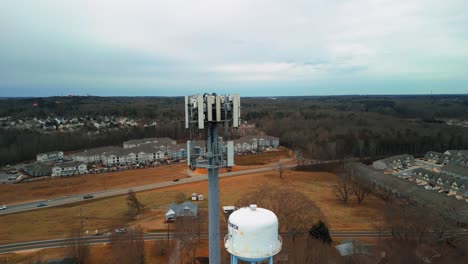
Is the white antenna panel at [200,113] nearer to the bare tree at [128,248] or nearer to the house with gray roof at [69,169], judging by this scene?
the bare tree at [128,248]

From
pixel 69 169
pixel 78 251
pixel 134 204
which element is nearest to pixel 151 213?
pixel 134 204

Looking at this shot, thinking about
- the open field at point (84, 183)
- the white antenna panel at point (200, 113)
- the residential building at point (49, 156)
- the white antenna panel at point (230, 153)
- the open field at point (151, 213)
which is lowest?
the open field at point (84, 183)

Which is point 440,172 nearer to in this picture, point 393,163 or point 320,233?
point 393,163

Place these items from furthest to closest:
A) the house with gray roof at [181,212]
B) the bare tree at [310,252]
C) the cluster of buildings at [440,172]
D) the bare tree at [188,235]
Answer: the cluster of buildings at [440,172] < the house with gray roof at [181,212] < the bare tree at [188,235] < the bare tree at [310,252]

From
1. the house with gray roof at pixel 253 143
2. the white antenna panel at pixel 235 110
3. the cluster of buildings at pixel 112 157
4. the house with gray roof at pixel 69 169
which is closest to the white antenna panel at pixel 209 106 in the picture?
the white antenna panel at pixel 235 110

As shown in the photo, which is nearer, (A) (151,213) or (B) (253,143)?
(A) (151,213)

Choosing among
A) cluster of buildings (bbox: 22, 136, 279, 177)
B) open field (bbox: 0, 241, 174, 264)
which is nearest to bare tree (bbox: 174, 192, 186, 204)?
open field (bbox: 0, 241, 174, 264)
